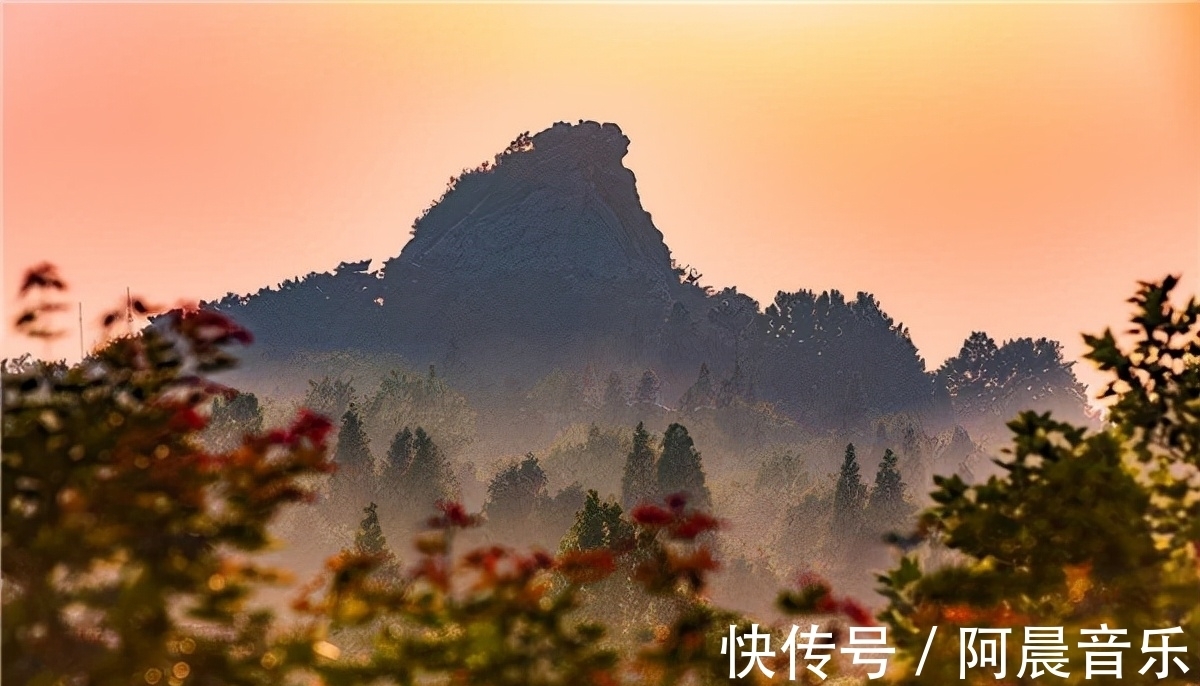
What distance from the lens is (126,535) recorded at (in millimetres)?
6672

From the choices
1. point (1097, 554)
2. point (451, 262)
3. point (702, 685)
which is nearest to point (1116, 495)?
point (1097, 554)

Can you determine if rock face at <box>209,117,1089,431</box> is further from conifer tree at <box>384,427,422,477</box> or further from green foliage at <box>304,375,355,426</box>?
conifer tree at <box>384,427,422,477</box>

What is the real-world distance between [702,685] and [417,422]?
304 ft

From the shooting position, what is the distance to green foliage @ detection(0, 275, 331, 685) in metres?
6.61

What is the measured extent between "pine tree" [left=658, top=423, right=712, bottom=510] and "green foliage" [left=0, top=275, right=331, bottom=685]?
53221 millimetres

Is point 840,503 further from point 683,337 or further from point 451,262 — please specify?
point 451,262

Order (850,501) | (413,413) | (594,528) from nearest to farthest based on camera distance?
(594,528) < (850,501) < (413,413)

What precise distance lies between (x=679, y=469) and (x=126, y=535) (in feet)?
180

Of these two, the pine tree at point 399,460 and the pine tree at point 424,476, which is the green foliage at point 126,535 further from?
the pine tree at point 399,460

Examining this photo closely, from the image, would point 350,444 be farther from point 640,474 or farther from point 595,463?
point 595,463

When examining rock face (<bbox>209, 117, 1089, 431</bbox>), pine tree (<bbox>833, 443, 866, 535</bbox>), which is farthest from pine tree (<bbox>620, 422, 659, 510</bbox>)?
rock face (<bbox>209, 117, 1089, 431</bbox>)

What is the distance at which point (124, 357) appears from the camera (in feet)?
24.3

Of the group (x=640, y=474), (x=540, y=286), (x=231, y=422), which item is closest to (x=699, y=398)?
(x=640, y=474)

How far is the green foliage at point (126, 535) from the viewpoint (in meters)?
6.61
